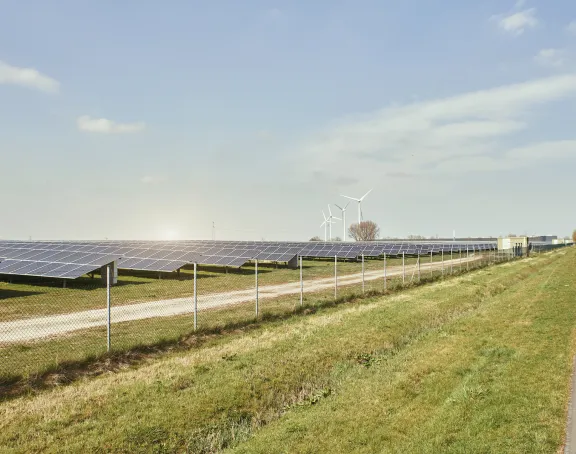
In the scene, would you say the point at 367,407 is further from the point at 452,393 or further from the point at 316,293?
the point at 316,293

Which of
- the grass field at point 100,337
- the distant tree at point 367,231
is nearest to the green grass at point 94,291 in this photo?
the grass field at point 100,337

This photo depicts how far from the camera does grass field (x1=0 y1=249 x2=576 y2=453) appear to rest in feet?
23.2

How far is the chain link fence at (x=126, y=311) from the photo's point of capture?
12438mm

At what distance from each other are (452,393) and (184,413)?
5595 mm

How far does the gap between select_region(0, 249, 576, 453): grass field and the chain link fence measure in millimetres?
1617

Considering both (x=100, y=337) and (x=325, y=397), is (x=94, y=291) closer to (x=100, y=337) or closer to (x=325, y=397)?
(x=100, y=337)

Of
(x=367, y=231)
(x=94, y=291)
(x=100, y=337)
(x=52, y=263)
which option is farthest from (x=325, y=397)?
(x=367, y=231)

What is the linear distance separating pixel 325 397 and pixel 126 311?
13105 millimetres

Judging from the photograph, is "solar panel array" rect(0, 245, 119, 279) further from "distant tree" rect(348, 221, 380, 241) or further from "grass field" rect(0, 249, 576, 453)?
"distant tree" rect(348, 221, 380, 241)

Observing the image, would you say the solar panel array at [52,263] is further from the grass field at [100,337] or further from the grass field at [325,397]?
the grass field at [325,397]

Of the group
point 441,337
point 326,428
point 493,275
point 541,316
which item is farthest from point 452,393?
point 493,275

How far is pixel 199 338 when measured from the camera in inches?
557

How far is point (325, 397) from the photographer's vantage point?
9.30 metres

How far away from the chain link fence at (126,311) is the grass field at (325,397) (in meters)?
1.62
